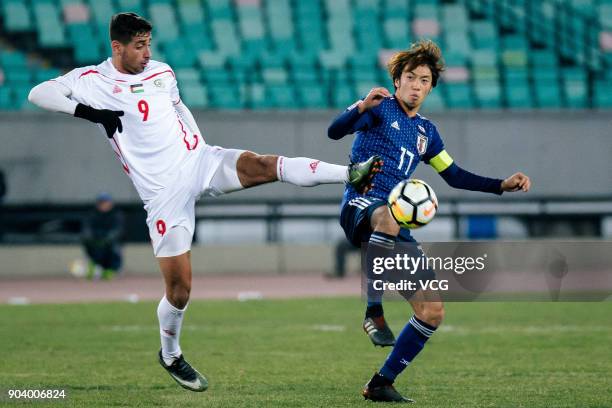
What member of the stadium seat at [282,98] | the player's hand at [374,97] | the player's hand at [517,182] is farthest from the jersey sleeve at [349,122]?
the stadium seat at [282,98]

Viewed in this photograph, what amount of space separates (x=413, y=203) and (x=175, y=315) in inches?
77.3

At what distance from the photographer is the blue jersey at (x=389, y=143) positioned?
313 inches

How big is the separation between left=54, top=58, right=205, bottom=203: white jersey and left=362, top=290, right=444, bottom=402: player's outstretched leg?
1.94 meters

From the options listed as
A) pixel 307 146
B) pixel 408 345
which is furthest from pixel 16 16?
pixel 408 345

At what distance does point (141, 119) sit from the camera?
7.82 m

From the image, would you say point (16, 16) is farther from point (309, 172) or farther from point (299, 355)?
point (309, 172)

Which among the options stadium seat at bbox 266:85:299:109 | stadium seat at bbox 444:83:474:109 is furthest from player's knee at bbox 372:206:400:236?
stadium seat at bbox 444:83:474:109

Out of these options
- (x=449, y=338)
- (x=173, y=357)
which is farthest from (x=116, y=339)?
(x=173, y=357)

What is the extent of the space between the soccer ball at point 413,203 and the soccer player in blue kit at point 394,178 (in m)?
0.23

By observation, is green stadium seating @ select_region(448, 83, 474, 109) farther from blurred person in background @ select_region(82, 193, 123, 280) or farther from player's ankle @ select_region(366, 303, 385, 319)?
player's ankle @ select_region(366, 303, 385, 319)

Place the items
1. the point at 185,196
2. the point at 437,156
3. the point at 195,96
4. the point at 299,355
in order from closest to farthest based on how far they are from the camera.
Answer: the point at 185,196 < the point at 437,156 < the point at 299,355 < the point at 195,96

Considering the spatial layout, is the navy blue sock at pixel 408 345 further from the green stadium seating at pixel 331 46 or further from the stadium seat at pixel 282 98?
the stadium seat at pixel 282 98

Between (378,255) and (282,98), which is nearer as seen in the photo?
(378,255)

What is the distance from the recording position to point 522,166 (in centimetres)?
2422
